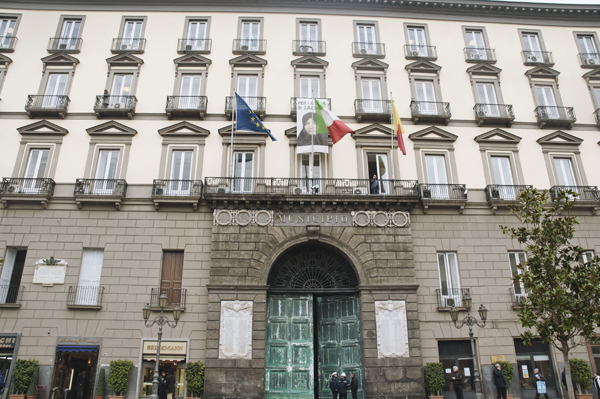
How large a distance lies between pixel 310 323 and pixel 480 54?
17.8 meters

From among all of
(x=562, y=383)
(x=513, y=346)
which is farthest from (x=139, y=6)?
(x=562, y=383)

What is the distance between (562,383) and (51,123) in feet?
86.4

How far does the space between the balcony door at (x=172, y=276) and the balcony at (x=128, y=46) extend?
1163cm

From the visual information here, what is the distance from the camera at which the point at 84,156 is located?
21031 millimetres

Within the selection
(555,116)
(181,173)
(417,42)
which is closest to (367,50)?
(417,42)

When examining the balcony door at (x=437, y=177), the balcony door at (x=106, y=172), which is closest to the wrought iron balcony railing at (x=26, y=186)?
the balcony door at (x=106, y=172)

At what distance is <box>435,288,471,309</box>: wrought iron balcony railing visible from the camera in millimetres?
19156

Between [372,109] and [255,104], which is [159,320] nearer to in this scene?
[255,104]

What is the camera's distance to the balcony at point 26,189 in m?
19.7

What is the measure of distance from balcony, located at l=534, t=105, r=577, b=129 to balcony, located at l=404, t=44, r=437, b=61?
20.7 feet

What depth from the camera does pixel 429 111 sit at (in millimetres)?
22719

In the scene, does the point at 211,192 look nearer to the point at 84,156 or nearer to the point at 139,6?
the point at 84,156

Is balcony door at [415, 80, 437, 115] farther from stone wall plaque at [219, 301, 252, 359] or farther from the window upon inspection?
stone wall plaque at [219, 301, 252, 359]

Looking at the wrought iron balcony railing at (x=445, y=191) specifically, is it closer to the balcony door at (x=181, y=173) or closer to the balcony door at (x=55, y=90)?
the balcony door at (x=181, y=173)
